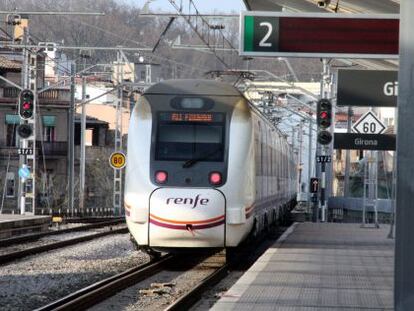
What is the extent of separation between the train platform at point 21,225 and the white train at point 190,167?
373 inches

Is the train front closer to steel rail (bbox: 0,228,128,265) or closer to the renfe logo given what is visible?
the renfe logo

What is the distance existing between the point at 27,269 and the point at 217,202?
144 inches

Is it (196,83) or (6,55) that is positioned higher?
(6,55)

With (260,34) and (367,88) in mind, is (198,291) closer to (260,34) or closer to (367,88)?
(367,88)

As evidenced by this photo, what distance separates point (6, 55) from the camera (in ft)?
240

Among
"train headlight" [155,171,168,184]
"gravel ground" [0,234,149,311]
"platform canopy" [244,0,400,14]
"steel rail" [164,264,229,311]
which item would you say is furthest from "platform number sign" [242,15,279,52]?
"train headlight" [155,171,168,184]

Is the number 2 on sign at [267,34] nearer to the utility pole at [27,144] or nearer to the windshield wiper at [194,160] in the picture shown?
the windshield wiper at [194,160]

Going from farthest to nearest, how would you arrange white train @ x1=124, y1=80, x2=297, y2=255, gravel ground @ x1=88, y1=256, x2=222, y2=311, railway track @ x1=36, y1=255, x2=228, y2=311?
1. white train @ x1=124, y1=80, x2=297, y2=255
2. gravel ground @ x1=88, y1=256, x2=222, y2=311
3. railway track @ x1=36, y1=255, x2=228, y2=311

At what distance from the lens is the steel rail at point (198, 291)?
11.6 meters

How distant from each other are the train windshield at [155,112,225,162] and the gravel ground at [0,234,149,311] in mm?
2425

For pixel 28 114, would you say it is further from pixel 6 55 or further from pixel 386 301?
pixel 6 55

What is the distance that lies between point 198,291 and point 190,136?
4.03 metres

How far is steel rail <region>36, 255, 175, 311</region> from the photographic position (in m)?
11.6

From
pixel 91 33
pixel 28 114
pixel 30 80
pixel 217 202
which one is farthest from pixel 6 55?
pixel 217 202
